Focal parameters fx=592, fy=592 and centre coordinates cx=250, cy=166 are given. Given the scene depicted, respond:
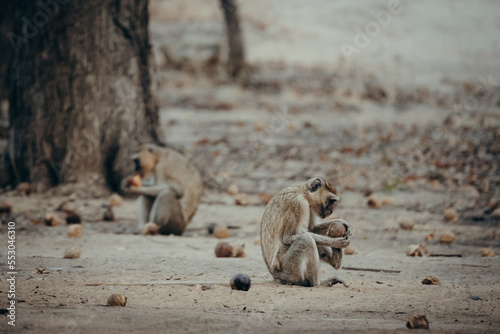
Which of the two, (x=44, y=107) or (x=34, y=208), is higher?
(x=44, y=107)

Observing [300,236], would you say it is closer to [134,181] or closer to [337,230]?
[337,230]

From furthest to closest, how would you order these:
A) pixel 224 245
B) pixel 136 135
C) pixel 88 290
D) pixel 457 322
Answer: pixel 136 135, pixel 224 245, pixel 88 290, pixel 457 322

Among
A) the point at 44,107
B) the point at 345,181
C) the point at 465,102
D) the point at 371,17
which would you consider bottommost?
the point at 345,181

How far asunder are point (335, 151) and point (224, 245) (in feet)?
20.9

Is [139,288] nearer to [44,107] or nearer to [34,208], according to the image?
[34,208]

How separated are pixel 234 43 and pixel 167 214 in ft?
42.0

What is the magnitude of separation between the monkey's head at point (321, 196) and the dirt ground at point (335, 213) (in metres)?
0.66

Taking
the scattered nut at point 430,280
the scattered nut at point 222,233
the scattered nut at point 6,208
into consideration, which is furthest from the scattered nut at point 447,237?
the scattered nut at point 6,208

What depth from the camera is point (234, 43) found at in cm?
1886

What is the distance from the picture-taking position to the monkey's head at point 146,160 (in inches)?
286

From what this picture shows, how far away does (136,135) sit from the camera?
27.7 feet

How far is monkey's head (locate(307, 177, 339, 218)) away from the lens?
4727 mm

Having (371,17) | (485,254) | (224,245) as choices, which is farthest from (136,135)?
(371,17)

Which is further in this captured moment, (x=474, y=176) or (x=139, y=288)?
(x=474, y=176)
